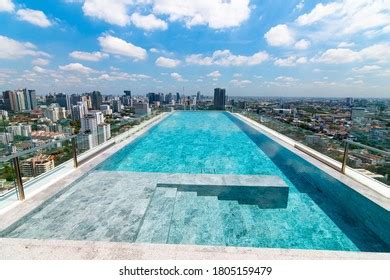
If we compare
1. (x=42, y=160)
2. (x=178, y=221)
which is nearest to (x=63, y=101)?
(x=42, y=160)

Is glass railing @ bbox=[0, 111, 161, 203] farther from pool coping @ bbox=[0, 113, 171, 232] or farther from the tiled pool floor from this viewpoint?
the tiled pool floor

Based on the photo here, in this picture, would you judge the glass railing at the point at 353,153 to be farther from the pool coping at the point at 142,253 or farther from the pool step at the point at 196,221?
the pool step at the point at 196,221

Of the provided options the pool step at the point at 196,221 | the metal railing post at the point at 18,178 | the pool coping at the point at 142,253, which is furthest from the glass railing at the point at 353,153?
the metal railing post at the point at 18,178

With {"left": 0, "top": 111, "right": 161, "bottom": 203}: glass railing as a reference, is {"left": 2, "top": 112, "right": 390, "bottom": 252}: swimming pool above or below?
below

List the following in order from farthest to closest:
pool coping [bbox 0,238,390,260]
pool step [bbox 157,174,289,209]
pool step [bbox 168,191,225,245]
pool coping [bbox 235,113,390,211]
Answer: pool step [bbox 157,174,289,209] → pool coping [bbox 235,113,390,211] → pool step [bbox 168,191,225,245] → pool coping [bbox 0,238,390,260]

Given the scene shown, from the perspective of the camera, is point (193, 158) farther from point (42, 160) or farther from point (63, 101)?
point (63, 101)

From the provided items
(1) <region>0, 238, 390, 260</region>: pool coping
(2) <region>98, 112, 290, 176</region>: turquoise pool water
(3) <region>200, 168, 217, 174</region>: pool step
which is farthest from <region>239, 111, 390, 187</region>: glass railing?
(3) <region>200, 168, 217, 174</region>: pool step
